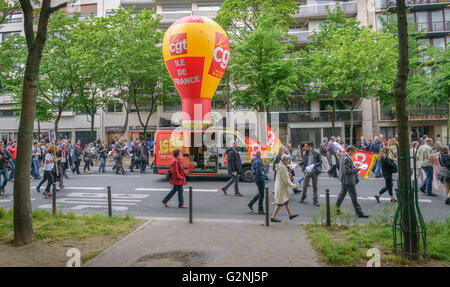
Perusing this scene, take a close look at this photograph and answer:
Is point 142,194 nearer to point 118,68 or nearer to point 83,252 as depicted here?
point 83,252

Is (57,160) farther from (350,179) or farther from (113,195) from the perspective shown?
(350,179)

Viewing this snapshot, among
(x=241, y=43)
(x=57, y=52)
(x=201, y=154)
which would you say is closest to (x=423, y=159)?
(x=201, y=154)

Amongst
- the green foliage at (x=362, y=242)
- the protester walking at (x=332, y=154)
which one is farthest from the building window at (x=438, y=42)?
the green foliage at (x=362, y=242)

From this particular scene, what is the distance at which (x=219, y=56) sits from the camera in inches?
521

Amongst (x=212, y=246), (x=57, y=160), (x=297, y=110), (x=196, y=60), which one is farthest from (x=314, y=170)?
(x=297, y=110)

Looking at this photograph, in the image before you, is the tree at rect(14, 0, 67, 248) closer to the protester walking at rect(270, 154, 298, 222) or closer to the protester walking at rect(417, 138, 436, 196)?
the protester walking at rect(270, 154, 298, 222)

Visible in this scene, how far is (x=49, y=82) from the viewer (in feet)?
81.4

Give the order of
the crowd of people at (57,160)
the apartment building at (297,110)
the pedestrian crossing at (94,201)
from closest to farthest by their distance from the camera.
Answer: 1. the pedestrian crossing at (94,201)
2. the crowd of people at (57,160)
3. the apartment building at (297,110)

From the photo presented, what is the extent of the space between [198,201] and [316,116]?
29.0 metres

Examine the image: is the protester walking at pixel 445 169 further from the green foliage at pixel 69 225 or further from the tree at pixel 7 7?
the tree at pixel 7 7

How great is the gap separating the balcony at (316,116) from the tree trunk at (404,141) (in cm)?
3210

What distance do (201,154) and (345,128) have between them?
89.9 feet

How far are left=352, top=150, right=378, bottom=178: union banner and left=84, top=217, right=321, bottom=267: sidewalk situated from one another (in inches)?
134

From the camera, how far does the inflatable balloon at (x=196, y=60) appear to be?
1253cm
